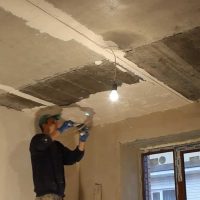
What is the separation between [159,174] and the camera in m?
3.74

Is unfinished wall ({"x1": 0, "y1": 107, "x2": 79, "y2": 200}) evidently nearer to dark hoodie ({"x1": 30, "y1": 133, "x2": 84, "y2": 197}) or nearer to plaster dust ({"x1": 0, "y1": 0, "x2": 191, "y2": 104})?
dark hoodie ({"x1": 30, "y1": 133, "x2": 84, "y2": 197})

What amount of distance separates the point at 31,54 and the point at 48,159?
1.08m

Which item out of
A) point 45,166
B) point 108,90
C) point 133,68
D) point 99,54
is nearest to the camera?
point 99,54

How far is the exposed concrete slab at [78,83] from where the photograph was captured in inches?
112

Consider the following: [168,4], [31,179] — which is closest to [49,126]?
[31,179]

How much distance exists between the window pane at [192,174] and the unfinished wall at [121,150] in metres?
0.32

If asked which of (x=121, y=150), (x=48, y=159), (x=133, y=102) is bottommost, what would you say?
(x=48, y=159)

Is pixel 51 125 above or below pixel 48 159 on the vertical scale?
above

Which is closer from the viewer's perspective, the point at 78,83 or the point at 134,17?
the point at 134,17

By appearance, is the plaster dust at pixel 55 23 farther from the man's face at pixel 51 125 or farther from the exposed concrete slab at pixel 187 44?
the man's face at pixel 51 125

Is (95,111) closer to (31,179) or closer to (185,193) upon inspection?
(31,179)

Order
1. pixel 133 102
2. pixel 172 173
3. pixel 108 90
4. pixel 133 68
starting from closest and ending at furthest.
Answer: pixel 133 68, pixel 108 90, pixel 133 102, pixel 172 173

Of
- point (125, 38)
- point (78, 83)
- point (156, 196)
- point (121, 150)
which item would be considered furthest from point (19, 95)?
point (156, 196)

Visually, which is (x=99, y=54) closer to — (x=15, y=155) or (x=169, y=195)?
(x=15, y=155)
